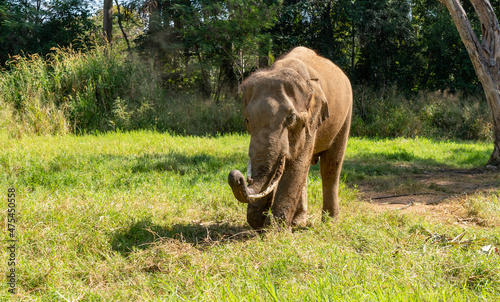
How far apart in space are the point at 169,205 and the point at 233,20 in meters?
13.1

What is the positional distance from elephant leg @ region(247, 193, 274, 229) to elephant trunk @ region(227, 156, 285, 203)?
462 mm

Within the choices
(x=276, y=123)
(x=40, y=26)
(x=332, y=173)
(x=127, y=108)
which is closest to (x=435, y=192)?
(x=332, y=173)

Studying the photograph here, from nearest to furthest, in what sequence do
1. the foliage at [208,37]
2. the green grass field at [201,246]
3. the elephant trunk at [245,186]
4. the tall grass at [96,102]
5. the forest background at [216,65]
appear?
the green grass field at [201,246] → the elephant trunk at [245,186] → the tall grass at [96,102] → the forest background at [216,65] → the foliage at [208,37]

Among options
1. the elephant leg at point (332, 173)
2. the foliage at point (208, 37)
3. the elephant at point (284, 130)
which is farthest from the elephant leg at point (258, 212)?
the foliage at point (208, 37)

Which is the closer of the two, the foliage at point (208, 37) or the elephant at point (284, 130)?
the elephant at point (284, 130)

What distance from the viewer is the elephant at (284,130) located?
363cm

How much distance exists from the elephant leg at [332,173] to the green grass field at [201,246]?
0.21 metres

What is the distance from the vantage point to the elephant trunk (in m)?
3.25

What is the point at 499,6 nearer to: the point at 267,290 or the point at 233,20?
the point at 233,20

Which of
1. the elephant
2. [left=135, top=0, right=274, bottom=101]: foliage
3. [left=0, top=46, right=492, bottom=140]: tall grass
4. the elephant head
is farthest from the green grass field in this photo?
[left=135, top=0, right=274, bottom=101]: foliage

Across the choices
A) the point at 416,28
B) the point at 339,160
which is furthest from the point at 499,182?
the point at 416,28

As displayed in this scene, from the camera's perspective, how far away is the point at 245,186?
11.0ft

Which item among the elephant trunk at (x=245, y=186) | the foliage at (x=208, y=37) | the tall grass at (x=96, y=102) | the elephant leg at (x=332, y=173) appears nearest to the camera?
the elephant trunk at (x=245, y=186)

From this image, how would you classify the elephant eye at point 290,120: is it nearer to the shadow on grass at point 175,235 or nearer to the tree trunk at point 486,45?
the shadow on grass at point 175,235
